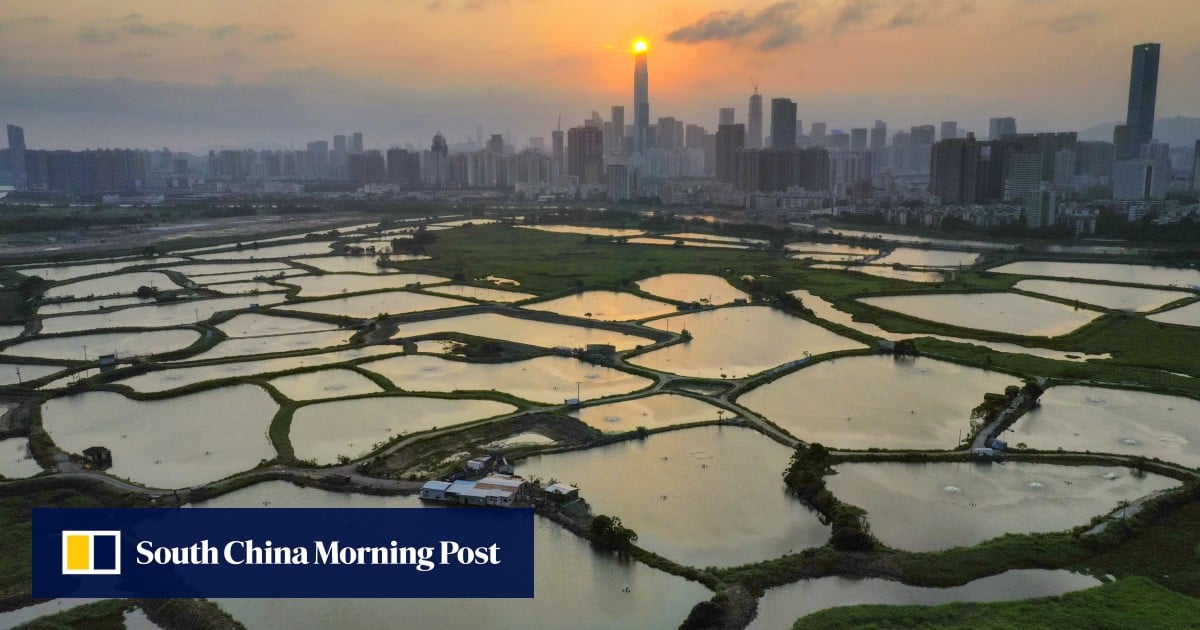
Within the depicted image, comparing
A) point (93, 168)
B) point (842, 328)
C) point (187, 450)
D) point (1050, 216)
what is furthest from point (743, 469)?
point (93, 168)

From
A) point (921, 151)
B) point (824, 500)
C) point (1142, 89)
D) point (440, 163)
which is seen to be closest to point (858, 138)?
point (921, 151)

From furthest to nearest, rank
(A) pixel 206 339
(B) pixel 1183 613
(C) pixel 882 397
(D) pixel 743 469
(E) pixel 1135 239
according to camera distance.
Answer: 1. (E) pixel 1135 239
2. (A) pixel 206 339
3. (C) pixel 882 397
4. (D) pixel 743 469
5. (B) pixel 1183 613

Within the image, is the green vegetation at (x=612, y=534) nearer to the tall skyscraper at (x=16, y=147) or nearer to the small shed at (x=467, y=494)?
the small shed at (x=467, y=494)

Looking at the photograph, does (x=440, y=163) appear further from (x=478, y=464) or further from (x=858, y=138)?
(x=478, y=464)

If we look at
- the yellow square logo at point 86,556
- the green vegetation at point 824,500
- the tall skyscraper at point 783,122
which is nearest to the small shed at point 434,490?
the yellow square logo at point 86,556

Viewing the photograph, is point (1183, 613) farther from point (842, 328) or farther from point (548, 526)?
point (842, 328)

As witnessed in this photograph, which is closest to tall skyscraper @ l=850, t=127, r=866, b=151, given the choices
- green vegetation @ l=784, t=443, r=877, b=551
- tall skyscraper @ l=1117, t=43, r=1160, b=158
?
tall skyscraper @ l=1117, t=43, r=1160, b=158
